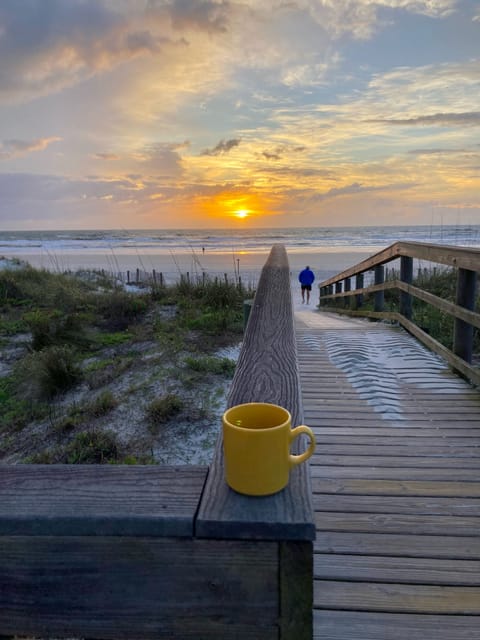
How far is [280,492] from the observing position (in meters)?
0.76

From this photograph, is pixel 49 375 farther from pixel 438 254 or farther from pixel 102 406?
pixel 438 254

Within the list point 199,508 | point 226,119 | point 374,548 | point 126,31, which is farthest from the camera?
point 226,119

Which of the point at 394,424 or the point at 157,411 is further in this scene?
the point at 157,411

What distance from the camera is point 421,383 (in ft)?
11.8

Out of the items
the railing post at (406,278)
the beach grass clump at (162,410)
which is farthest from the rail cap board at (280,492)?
the railing post at (406,278)

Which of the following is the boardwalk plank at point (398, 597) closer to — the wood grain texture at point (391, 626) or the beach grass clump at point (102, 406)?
the wood grain texture at point (391, 626)

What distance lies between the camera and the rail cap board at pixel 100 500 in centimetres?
67

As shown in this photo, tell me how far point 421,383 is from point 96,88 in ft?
33.5

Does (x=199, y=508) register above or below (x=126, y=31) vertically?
below

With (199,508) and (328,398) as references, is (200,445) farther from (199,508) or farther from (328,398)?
(199,508)

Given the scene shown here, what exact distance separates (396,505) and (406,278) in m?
3.63

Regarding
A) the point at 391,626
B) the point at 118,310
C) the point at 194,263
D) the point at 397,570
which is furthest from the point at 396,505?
the point at 194,263

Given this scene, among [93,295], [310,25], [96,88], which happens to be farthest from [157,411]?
[96,88]

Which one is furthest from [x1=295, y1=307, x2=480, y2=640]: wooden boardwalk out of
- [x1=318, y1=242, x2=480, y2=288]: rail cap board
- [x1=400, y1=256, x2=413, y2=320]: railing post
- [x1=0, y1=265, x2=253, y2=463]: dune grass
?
[x1=0, y1=265, x2=253, y2=463]: dune grass
